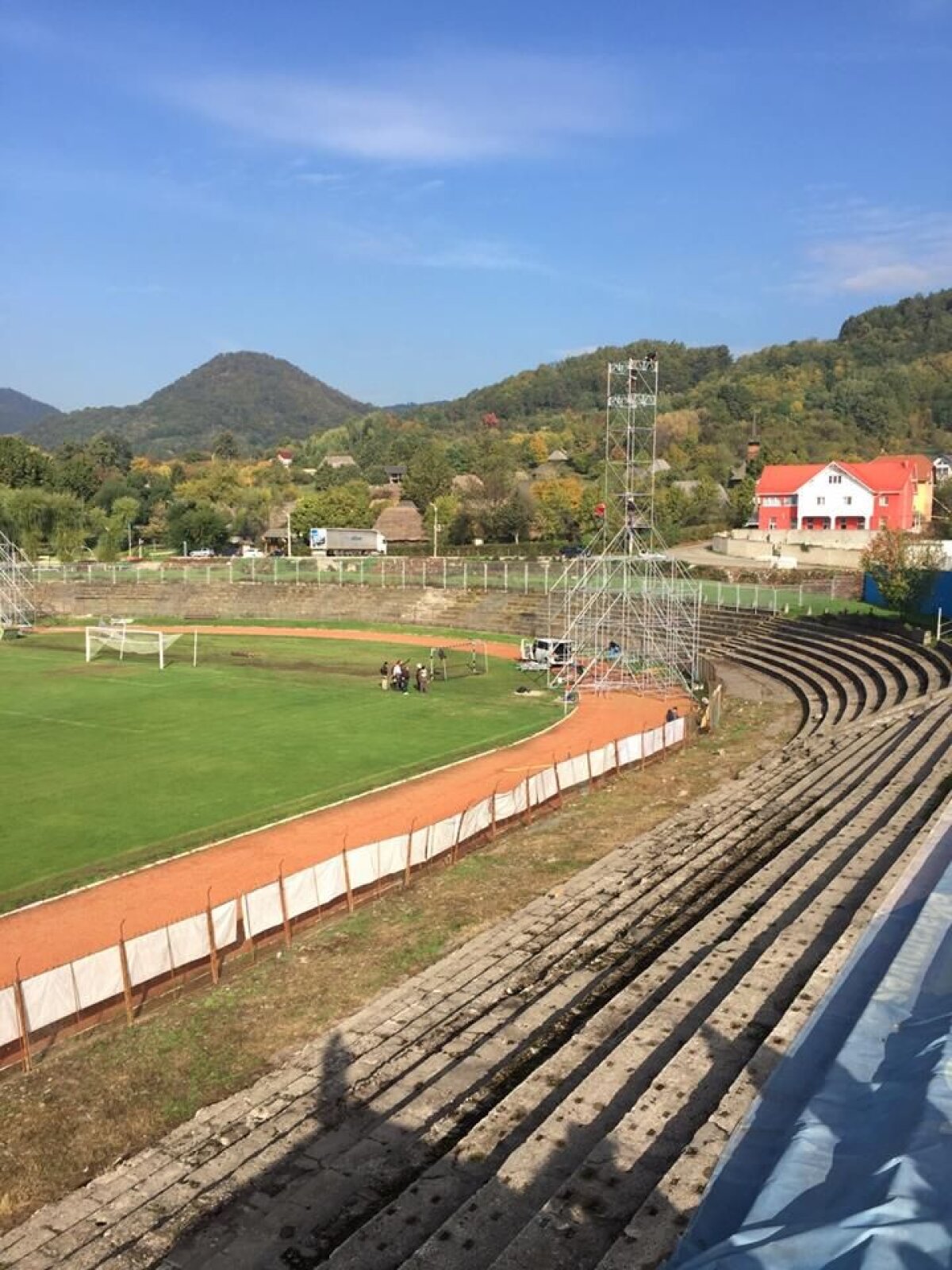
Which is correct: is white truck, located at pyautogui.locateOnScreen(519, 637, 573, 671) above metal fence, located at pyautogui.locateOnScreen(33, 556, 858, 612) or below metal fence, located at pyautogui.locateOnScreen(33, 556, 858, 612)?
below

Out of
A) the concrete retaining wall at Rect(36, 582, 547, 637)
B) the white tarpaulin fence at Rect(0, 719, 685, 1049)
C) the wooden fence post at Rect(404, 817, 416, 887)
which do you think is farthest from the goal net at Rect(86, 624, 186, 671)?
the wooden fence post at Rect(404, 817, 416, 887)

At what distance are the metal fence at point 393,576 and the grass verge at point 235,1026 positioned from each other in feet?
120

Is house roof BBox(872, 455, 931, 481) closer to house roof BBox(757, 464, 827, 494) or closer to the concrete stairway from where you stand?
house roof BBox(757, 464, 827, 494)

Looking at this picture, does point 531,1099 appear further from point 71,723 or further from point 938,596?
point 938,596

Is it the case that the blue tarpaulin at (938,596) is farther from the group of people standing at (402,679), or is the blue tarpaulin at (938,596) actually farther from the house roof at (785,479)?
the house roof at (785,479)

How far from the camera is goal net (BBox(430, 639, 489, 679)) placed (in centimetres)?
4584

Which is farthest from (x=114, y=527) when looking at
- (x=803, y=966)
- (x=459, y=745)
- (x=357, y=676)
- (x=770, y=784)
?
(x=803, y=966)

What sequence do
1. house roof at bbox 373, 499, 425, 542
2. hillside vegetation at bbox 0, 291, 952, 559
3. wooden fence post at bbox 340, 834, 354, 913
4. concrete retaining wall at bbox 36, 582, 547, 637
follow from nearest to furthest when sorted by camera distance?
wooden fence post at bbox 340, 834, 354, 913 → concrete retaining wall at bbox 36, 582, 547, 637 → hillside vegetation at bbox 0, 291, 952, 559 → house roof at bbox 373, 499, 425, 542

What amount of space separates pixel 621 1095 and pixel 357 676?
37004 millimetres

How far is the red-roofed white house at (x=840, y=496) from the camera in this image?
8262 centimetres

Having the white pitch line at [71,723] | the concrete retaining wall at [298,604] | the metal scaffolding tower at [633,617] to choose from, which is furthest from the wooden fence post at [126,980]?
the concrete retaining wall at [298,604]

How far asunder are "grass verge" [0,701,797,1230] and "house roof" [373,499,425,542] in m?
82.7

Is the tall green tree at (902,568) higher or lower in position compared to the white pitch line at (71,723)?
higher

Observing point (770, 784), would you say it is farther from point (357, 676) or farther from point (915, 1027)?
point (357, 676)
